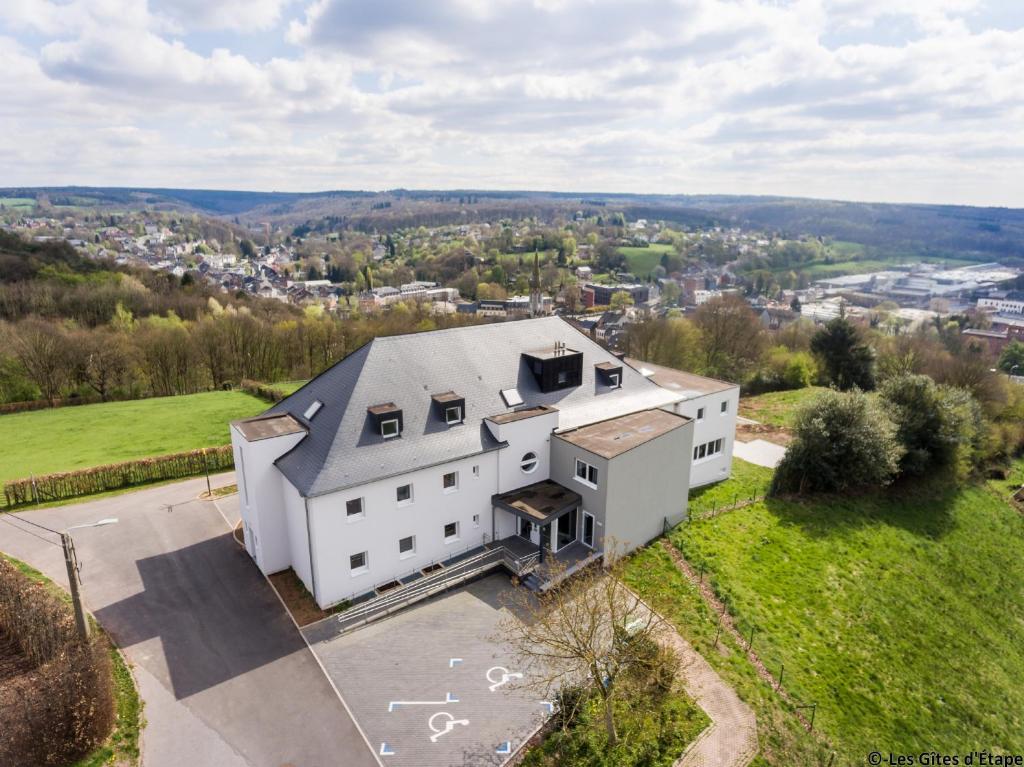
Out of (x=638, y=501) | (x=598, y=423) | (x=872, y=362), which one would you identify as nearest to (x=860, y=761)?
(x=638, y=501)

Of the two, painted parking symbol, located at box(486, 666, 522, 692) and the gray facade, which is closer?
painted parking symbol, located at box(486, 666, 522, 692)

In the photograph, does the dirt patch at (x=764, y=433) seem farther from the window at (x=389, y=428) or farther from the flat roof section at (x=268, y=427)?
the flat roof section at (x=268, y=427)

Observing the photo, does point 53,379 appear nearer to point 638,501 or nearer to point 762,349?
point 638,501

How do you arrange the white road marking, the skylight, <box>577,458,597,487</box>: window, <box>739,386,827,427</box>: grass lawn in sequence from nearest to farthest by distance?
the white road marking → <box>577,458,597,487</box>: window → the skylight → <box>739,386,827,427</box>: grass lawn

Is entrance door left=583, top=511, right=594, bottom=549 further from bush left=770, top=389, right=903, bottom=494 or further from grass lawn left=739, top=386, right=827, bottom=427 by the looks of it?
grass lawn left=739, top=386, right=827, bottom=427

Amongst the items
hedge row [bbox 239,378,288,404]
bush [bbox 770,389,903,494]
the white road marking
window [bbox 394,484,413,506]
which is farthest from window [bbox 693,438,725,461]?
hedge row [bbox 239,378,288,404]

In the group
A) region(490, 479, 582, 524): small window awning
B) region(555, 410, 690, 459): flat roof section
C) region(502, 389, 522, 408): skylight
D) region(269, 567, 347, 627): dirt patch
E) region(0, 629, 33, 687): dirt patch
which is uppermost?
region(502, 389, 522, 408): skylight

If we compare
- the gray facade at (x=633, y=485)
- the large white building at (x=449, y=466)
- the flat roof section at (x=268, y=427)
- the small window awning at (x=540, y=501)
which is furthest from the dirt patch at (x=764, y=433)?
the flat roof section at (x=268, y=427)
